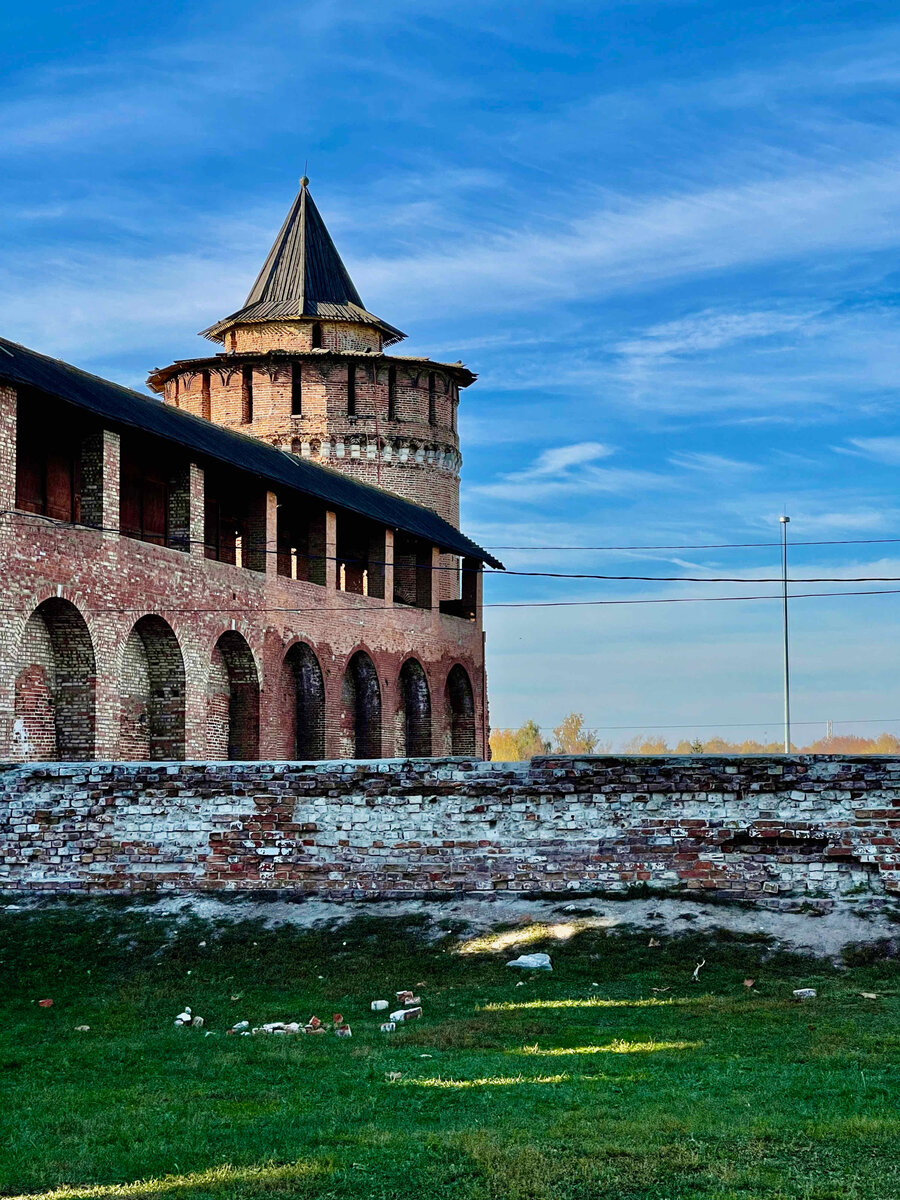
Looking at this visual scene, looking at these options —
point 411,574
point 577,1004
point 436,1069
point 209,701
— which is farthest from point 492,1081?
point 411,574

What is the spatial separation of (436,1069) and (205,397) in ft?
117

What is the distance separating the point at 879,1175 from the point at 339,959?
6.75m

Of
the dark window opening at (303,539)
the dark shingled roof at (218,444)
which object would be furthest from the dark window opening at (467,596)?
the dark window opening at (303,539)

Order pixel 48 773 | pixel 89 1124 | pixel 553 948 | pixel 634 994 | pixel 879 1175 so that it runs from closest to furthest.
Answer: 1. pixel 879 1175
2. pixel 89 1124
3. pixel 634 994
4. pixel 553 948
5. pixel 48 773

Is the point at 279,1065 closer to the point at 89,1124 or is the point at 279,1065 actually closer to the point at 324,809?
the point at 89,1124

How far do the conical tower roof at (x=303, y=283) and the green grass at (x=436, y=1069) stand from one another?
31.5 meters

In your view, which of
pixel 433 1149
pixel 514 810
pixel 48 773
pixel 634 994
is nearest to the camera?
pixel 433 1149

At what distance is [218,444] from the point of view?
27500mm

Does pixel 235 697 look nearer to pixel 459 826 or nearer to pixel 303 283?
pixel 459 826

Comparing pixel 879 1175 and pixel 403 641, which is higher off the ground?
pixel 403 641

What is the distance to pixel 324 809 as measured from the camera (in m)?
14.4

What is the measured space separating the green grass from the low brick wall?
0.77 meters

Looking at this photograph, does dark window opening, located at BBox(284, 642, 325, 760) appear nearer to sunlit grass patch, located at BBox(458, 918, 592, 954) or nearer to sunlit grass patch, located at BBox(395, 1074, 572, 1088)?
sunlit grass patch, located at BBox(458, 918, 592, 954)

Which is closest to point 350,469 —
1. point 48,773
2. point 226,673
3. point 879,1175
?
point 226,673
